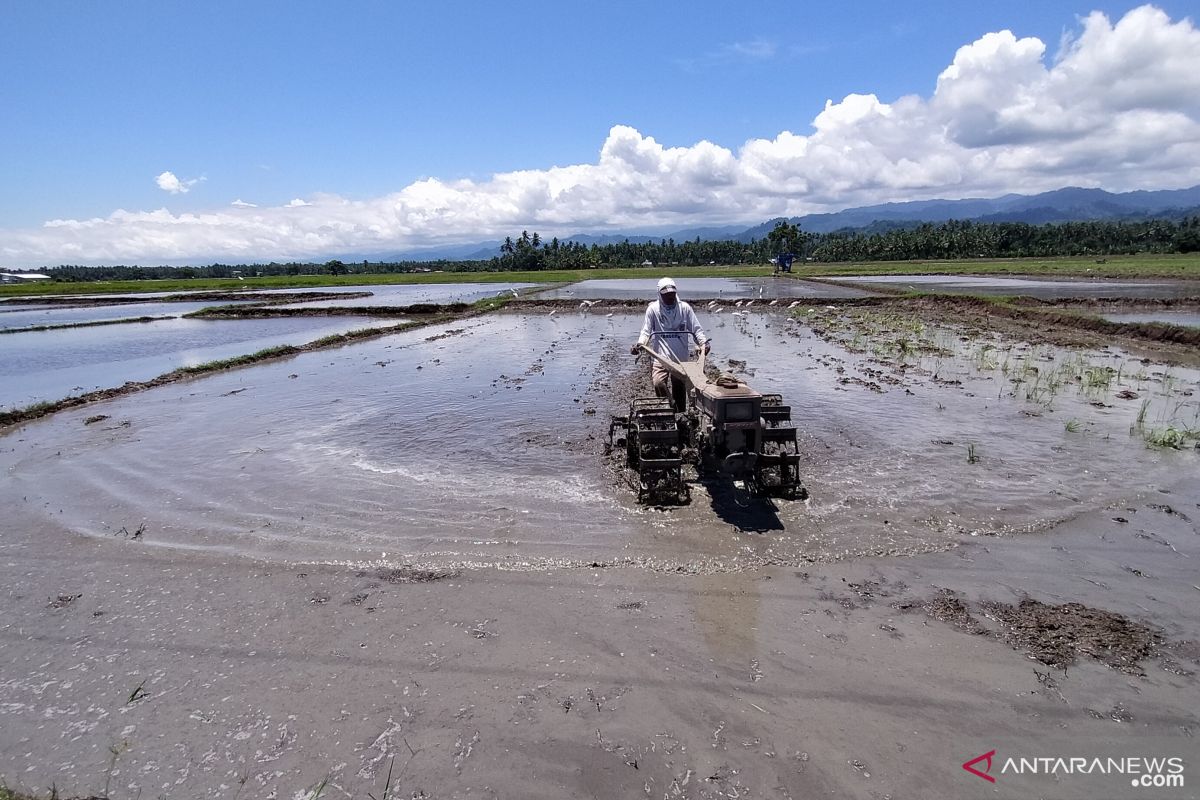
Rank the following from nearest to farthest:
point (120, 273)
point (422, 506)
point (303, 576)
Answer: point (303, 576)
point (422, 506)
point (120, 273)

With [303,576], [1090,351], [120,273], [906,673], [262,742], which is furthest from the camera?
[120,273]

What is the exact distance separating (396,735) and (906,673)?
3.12 metres

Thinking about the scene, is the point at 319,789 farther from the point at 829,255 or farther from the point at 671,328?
the point at 829,255

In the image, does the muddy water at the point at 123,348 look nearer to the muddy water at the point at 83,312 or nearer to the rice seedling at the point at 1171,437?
the muddy water at the point at 83,312

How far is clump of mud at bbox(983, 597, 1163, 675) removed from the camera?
3732 mm

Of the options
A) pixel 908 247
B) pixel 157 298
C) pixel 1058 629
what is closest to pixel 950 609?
pixel 1058 629

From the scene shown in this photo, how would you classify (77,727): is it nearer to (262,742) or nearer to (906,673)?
(262,742)

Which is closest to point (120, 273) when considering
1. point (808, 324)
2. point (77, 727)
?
point (808, 324)

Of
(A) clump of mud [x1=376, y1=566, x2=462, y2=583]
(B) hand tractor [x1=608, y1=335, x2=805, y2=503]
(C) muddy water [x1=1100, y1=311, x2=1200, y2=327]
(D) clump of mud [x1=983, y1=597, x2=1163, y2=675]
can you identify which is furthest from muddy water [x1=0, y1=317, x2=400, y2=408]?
(C) muddy water [x1=1100, y1=311, x2=1200, y2=327]

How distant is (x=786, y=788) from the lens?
289cm

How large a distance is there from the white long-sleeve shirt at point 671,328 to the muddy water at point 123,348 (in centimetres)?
1485

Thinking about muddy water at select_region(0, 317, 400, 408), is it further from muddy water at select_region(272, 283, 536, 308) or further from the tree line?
the tree line

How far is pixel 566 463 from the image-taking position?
26.2ft

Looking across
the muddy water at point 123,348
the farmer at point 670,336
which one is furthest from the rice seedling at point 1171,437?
the muddy water at point 123,348
